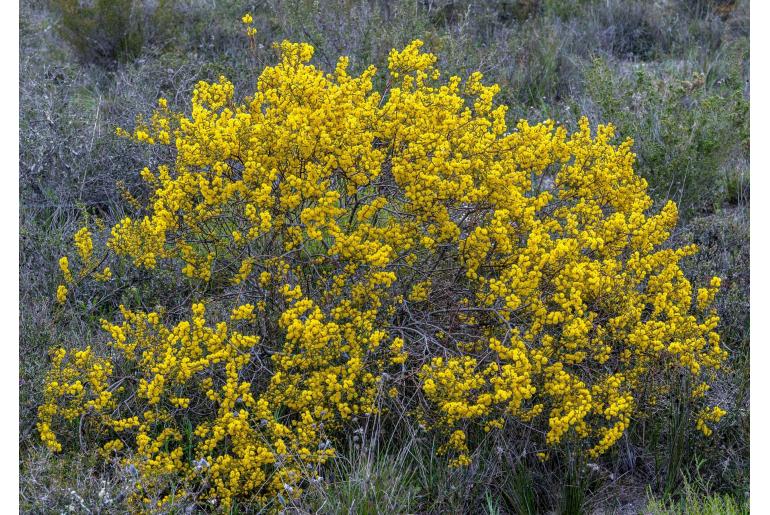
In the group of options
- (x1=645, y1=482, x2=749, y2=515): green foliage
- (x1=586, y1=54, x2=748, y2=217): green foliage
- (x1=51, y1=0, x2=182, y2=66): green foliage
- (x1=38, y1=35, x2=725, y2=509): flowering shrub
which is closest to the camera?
(x1=645, y1=482, x2=749, y2=515): green foliage

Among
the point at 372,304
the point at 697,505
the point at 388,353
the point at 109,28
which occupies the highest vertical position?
the point at 109,28

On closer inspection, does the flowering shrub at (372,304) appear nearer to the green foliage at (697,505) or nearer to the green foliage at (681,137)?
the green foliage at (697,505)

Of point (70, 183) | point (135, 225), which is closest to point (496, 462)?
point (135, 225)

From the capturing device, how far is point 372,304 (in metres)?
3.43

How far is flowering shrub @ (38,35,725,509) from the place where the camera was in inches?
126

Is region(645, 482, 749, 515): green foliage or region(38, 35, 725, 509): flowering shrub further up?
region(38, 35, 725, 509): flowering shrub

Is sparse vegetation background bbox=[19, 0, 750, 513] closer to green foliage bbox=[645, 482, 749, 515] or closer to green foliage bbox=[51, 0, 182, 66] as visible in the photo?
green foliage bbox=[645, 482, 749, 515]

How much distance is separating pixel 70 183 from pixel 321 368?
2.45 metres

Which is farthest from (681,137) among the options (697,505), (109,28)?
(109,28)

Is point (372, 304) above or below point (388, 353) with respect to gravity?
above

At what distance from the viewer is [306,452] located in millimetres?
3127

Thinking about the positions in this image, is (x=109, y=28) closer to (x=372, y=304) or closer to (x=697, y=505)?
(x=372, y=304)

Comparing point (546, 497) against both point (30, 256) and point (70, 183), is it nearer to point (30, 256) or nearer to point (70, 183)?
point (30, 256)

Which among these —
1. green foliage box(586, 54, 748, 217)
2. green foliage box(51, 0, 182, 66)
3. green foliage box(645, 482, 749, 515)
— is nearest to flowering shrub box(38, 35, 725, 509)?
green foliage box(645, 482, 749, 515)
